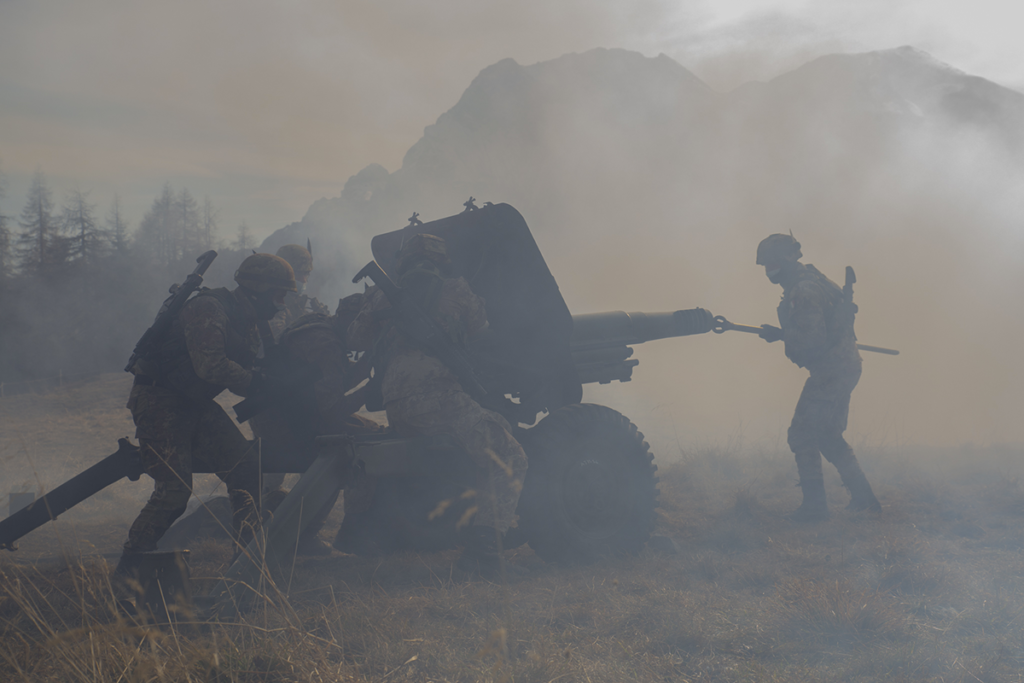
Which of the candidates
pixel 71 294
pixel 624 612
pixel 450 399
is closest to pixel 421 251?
pixel 450 399

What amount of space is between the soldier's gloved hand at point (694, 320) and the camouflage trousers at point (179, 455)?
12.8ft

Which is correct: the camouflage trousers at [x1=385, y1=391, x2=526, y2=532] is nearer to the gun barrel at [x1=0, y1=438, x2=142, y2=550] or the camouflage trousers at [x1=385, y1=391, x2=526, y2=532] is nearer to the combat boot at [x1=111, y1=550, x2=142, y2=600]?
the combat boot at [x1=111, y1=550, x2=142, y2=600]

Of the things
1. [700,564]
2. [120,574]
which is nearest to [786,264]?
Answer: [700,564]

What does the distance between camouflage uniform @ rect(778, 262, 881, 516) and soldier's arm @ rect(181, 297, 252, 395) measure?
15.8ft

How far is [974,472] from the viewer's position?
7344 mm

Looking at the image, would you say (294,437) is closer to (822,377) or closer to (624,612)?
(624,612)

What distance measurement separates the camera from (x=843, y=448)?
219 inches

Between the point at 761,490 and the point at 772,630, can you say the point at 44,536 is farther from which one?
the point at 761,490

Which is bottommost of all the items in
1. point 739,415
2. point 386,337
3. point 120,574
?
point 739,415

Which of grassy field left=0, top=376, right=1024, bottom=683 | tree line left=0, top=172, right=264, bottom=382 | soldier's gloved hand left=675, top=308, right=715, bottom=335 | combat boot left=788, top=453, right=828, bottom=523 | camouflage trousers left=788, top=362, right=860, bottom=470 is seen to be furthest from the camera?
tree line left=0, top=172, right=264, bottom=382

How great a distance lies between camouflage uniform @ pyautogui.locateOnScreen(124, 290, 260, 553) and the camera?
3.62 meters

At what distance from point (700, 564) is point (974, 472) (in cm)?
548

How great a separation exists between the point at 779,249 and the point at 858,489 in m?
2.38

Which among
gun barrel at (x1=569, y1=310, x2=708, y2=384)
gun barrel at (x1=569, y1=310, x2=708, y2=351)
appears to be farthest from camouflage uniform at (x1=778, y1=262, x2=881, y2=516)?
gun barrel at (x1=569, y1=310, x2=708, y2=384)
